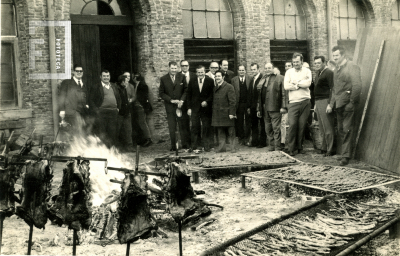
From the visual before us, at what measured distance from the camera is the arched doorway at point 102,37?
1077 centimetres

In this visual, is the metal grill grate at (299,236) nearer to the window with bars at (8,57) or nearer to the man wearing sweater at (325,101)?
the man wearing sweater at (325,101)

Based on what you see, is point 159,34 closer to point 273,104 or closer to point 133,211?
point 273,104

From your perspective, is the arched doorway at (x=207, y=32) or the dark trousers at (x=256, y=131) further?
the arched doorway at (x=207, y=32)

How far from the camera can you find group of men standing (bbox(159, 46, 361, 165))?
27.6ft

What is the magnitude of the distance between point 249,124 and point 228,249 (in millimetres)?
7163

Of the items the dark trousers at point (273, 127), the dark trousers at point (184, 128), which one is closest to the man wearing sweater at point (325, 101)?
the dark trousers at point (273, 127)

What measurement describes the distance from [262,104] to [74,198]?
287 inches

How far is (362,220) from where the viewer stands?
4.78 m

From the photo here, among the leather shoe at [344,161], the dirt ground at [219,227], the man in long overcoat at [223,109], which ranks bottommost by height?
the dirt ground at [219,227]

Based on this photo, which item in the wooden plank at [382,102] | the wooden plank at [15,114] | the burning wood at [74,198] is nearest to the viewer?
the burning wood at [74,198]

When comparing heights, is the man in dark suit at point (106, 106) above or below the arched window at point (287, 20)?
below

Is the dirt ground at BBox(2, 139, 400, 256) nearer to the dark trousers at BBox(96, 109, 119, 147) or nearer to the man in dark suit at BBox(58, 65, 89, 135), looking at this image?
the man in dark suit at BBox(58, 65, 89, 135)

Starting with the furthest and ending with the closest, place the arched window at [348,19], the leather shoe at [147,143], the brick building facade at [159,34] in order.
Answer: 1. the arched window at [348,19]
2. the leather shoe at [147,143]
3. the brick building facade at [159,34]

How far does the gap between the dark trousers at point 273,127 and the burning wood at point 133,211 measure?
6.77 m
